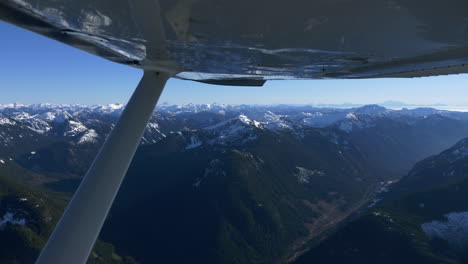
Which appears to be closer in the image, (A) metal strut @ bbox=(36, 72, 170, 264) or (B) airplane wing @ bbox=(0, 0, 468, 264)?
(B) airplane wing @ bbox=(0, 0, 468, 264)

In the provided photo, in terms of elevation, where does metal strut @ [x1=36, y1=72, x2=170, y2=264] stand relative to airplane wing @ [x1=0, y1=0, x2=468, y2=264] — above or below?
below

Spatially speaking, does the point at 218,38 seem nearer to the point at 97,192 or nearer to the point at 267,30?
the point at 267,30

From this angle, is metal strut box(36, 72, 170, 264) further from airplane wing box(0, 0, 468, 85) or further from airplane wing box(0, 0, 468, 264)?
airplane wing box(0, 0, 468, 85)

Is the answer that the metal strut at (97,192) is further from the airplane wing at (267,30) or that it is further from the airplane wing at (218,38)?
the airplane wing at (267,30)

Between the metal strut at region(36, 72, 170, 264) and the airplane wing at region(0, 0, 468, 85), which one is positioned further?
the metal strut at region(36, 72, 170, 264)

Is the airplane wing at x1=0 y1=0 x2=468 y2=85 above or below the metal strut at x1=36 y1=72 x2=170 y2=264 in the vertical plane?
above

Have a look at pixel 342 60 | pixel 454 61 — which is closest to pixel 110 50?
pixel 342 60

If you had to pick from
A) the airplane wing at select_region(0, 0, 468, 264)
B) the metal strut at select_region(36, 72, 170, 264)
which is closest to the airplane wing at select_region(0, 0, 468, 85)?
the airplane wing at select_region(0, 0, 468, 264)
